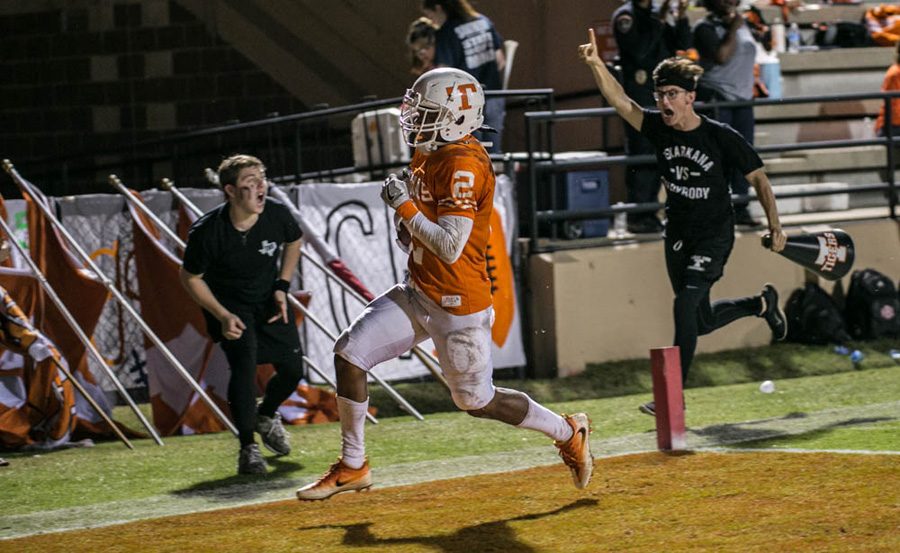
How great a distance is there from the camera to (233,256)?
8.86m

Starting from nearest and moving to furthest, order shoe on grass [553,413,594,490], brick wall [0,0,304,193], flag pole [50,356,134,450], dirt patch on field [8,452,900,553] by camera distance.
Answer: dirt patch on field [8,452,900,553]
shoe on grass [553,413,594,490]
flag pole [50,356,134,450]
brick wall [0,0,304,193]

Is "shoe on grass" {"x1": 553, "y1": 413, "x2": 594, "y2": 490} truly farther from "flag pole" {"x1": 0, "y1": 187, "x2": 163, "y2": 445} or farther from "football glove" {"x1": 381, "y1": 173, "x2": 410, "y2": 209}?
"flag pole" {"x1": 0, "y1": 187, "x2": 163, "y2": 445}

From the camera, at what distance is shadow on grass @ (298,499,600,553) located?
6363 mm

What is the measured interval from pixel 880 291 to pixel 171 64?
9058mm

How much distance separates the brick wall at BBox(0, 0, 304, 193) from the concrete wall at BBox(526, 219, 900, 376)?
6.65 m

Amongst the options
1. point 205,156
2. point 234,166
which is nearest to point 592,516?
point 234,166

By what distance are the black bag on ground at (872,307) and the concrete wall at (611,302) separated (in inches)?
32.5

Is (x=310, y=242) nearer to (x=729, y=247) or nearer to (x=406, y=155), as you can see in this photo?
(x=406, y=155)

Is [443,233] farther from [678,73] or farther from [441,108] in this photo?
[678,73]

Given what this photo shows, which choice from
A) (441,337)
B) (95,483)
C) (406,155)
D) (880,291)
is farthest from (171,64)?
(441,337)

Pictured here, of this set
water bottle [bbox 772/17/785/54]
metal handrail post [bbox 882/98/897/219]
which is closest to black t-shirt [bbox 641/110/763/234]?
metal handrail post [bbox 882/98/897/219]

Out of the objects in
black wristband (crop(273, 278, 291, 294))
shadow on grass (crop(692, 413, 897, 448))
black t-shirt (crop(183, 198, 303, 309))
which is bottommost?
shadow on grass (crop(692, 413, 897, 448))

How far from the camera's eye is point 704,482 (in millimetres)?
7484

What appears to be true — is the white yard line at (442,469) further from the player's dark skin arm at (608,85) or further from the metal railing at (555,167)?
the metal railing at (555,167)
